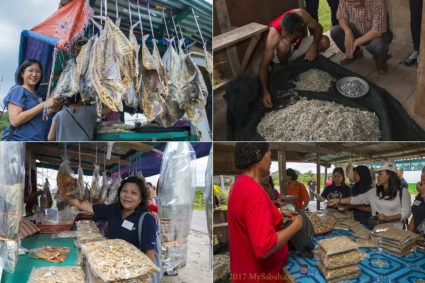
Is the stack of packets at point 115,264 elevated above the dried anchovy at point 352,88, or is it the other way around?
the dried anchovy at point 352,88

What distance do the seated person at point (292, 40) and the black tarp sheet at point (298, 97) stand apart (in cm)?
4

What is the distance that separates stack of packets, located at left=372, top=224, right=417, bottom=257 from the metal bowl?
0.69 metres

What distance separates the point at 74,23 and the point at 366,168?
5.16 ft

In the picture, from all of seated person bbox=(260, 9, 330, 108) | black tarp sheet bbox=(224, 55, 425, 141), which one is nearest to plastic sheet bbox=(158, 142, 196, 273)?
black tarp sheet bbox=(224, 55, 425, 141)

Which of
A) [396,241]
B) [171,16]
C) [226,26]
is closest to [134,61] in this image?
[171,16]

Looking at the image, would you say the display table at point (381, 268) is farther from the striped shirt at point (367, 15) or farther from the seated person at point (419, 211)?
the striped shirt at point (367, 15)

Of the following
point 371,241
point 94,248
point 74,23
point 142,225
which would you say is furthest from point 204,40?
point 371,241

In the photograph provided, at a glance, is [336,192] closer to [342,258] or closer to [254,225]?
[342,258]

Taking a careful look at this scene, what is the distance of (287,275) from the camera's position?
4.28 ft

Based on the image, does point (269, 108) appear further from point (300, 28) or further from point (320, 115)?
point (300, 28)

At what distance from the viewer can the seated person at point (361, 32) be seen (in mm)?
1266

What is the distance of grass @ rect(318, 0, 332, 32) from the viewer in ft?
4.18

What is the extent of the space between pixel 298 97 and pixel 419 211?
825mm

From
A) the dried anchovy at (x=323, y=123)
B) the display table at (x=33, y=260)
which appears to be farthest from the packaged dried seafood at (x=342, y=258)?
the display table at (x=33, y=260)
